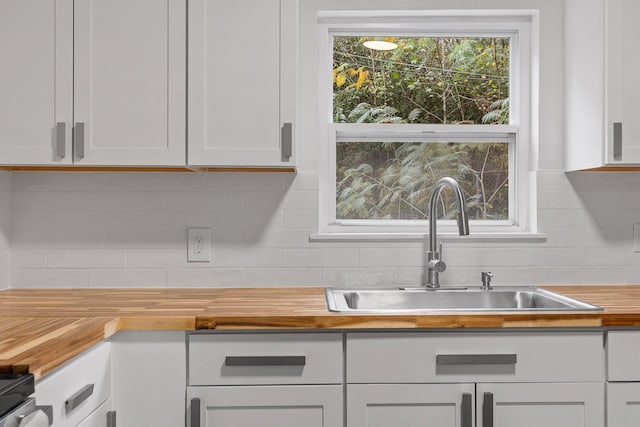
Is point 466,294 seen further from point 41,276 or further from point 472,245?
point 41,276

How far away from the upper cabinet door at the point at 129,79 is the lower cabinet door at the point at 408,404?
3.20 ft

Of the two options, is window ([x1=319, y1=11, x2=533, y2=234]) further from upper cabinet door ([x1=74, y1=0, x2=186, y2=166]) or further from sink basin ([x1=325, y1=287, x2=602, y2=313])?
upper cabinet door ([x1=74, y1=0, x2=186, y2=166])

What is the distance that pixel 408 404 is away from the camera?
5.42ft

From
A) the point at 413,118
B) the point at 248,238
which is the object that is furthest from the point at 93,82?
the point at 413,118

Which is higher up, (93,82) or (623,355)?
(93,82)

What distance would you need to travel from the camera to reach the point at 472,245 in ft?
7.59

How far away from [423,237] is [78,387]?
1.39 meters

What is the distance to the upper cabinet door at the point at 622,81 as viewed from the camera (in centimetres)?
197

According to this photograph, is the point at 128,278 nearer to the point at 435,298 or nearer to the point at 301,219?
the point at 301,219

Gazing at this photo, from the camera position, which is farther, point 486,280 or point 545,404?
point 486,280

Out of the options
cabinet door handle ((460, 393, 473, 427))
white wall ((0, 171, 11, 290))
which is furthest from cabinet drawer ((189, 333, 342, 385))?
white wall ((0, 171, 11, 290))

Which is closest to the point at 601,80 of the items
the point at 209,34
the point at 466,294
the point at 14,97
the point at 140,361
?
the point at 466,294

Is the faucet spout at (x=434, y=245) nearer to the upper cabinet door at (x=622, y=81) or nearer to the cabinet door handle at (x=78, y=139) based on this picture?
the upper cabinet door at (x=622, y=81)

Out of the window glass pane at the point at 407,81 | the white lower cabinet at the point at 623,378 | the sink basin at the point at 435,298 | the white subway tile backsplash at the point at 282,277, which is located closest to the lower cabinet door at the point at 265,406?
the sink basin at the point at 435,298
